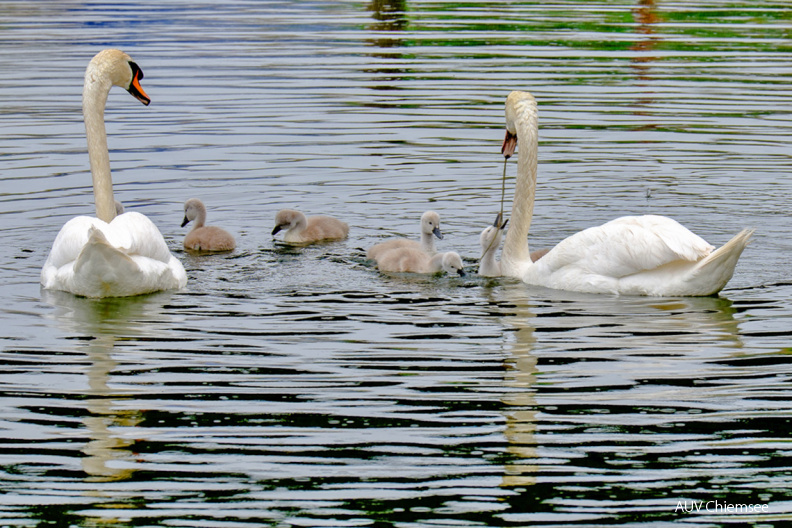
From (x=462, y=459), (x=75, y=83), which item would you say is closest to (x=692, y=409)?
(x=462, y=459)

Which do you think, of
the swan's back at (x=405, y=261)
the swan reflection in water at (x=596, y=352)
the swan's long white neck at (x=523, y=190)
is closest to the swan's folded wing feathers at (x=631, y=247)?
the swan reflection in water at (x=596, y=352)

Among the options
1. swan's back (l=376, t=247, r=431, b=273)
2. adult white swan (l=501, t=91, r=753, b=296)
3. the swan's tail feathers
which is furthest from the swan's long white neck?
the swan's tail feathers

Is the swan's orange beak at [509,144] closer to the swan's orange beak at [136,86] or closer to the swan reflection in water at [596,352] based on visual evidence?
the swan reflection in water at [596,352]

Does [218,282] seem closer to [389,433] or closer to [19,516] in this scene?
[389,433]

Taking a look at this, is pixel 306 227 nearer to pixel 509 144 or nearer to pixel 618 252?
pixel 509 144

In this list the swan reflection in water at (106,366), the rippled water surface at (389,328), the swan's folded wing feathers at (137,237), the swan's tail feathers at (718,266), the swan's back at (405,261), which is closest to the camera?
the rippled water surface at (389,328)

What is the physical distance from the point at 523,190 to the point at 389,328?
236 cm

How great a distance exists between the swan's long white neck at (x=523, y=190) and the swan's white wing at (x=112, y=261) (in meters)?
2.34

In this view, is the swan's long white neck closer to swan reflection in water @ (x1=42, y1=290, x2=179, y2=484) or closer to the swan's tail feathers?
the swan's tail feathers

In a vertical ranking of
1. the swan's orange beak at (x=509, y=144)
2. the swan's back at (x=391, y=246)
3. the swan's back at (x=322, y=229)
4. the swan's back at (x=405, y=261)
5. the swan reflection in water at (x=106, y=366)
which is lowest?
the swan reflection in water at (x=106, y=366)

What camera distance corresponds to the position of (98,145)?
9688mm

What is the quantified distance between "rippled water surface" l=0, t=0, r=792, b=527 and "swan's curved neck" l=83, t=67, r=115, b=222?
0.73 m

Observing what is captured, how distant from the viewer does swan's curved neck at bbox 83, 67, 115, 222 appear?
31.4 feet

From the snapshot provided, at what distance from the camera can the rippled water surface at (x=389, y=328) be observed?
5.28 metres
